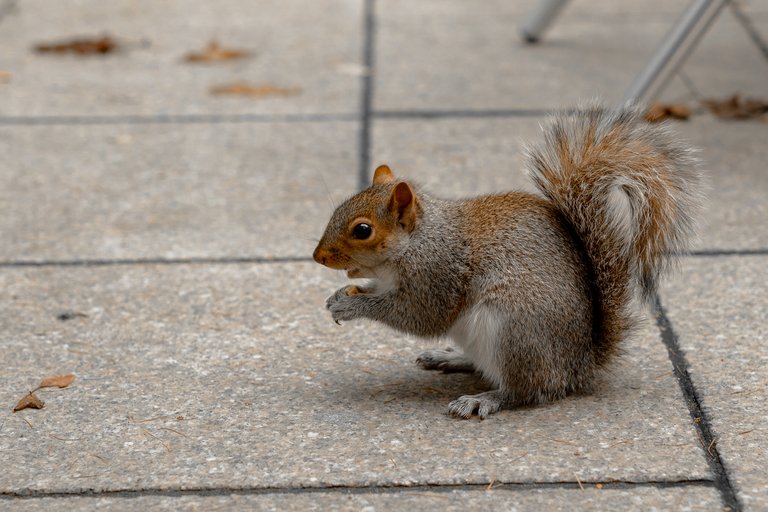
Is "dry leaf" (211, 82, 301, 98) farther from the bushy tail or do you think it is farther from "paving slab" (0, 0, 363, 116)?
the bushy tail

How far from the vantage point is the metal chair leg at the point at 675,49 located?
4980 millimetres

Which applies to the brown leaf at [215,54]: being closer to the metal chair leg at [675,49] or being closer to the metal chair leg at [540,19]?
the metal chair leg at [540,19]

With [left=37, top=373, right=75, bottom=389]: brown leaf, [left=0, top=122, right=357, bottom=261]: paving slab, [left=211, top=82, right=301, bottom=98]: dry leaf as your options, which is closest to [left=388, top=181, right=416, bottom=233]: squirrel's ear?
A: [left=37, top=373, right=75, bottom=389]: brown leaf

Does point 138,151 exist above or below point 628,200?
below

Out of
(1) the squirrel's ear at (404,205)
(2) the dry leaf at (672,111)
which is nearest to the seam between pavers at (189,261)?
(1) the squirrel's ear at (404,205)

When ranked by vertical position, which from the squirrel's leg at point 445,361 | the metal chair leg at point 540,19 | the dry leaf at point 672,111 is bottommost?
the squirrel's leg at point 445,361

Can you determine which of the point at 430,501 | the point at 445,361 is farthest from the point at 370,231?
the point at 430,501

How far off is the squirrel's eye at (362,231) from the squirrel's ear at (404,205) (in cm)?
8

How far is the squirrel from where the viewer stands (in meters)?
2.98

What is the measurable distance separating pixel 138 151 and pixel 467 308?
2546mm

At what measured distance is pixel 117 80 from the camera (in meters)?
6.06

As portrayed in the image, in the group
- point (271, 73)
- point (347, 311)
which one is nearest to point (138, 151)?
point (271, 73)

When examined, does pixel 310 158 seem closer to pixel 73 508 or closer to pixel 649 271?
pixel 649 271

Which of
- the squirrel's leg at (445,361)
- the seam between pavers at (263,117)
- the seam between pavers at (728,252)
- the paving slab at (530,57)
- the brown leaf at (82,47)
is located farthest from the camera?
the brown leaf at (82,47)
